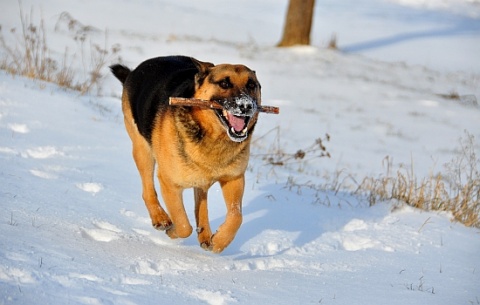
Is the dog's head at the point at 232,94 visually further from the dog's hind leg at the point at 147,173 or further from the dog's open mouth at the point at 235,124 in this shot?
the dog's hind leg at the point at 147,173

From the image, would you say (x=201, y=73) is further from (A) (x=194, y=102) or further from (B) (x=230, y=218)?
(B) (x=230, y=218)

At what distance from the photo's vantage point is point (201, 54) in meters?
15.0

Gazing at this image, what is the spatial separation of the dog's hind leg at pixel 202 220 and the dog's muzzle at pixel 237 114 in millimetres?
698

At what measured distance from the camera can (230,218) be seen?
179 inches

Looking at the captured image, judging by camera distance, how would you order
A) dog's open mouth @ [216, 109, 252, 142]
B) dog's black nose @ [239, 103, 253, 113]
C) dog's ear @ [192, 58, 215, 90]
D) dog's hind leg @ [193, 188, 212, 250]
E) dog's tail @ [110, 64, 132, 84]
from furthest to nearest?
dog's tail @ [110, 64, 132, 84] < dog's hind leg @ [193, 188, 212, 250] < dog's ear @ [192, 58, 215, 90] < dog's open mouth @ [216, 109, 252, 142] < dog's black nose @ [239, 103, 253, 113]

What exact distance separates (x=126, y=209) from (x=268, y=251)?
1.17 meters

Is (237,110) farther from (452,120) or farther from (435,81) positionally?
(435,81)

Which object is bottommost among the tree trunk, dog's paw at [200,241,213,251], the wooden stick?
dog's paw at [200,241,213,251]

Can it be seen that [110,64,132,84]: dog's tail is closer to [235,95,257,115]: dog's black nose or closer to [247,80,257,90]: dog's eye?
[247,80,257,90]: dog's eye

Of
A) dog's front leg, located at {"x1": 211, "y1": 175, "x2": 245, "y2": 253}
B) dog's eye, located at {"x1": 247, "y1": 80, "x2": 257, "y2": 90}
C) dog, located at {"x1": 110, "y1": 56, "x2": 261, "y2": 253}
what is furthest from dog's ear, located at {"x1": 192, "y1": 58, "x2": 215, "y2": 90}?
dog's front leg, located at {"x1": 211, "y1": 175, "x2": 245, "y2": 253}

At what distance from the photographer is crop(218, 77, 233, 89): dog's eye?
4430mm

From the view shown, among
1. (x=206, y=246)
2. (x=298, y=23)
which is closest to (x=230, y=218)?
(x=206, y=246)

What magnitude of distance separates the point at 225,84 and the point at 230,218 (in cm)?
89

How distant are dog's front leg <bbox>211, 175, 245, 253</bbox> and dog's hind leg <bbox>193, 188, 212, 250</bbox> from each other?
113 millimetres
